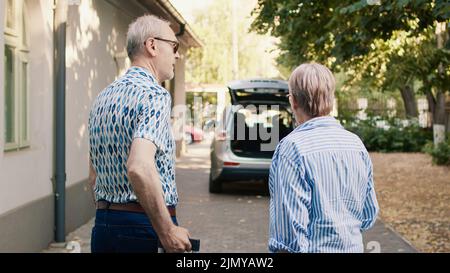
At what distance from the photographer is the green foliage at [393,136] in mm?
27250

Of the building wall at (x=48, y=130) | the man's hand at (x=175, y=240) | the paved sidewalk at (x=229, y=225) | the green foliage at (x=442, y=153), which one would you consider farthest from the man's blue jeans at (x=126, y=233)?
the green foliage at (x=442, y=153)

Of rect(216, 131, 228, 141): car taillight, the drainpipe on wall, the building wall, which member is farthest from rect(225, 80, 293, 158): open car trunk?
the drainpipe on wall

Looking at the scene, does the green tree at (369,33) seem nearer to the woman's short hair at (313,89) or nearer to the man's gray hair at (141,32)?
the woman's short hair at (313,89)

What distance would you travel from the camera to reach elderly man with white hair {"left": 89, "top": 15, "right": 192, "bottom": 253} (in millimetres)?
2873

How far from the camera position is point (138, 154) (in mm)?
2875

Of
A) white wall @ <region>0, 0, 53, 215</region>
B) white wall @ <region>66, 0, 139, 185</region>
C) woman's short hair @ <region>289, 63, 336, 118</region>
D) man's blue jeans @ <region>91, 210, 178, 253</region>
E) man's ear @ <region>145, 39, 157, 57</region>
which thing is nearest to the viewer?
woman's short hair @ <region>289, 63, 336, 118</region>

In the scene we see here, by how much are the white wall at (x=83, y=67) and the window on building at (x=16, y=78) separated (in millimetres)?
1296

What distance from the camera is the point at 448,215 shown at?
35.9 feet

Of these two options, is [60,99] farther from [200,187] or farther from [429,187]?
[429,187]

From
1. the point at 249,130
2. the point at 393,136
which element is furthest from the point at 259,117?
→ the point at 393,136

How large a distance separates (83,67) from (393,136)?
19.9 metres

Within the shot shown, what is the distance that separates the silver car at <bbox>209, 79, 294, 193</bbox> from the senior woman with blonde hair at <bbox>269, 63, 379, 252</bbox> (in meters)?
9.80

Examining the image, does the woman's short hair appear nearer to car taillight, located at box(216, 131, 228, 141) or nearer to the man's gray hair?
the man's gray hair

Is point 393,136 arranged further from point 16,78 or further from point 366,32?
point 16,78
